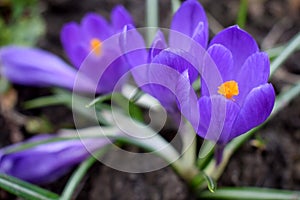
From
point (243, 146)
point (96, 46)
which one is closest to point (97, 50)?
point (96, 46)

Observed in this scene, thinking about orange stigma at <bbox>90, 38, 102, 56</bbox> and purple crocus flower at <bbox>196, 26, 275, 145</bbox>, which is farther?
orange stigma at <bbox>90, 38, 102, 56</bbox>

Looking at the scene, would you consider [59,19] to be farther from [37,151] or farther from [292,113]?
[292,113]

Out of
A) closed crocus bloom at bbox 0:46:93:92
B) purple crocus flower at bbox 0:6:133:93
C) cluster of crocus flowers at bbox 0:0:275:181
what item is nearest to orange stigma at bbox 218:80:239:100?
cluster of crocus flowers at bbox 0:0:275:181

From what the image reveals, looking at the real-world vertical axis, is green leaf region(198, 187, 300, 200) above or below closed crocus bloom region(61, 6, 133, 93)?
below

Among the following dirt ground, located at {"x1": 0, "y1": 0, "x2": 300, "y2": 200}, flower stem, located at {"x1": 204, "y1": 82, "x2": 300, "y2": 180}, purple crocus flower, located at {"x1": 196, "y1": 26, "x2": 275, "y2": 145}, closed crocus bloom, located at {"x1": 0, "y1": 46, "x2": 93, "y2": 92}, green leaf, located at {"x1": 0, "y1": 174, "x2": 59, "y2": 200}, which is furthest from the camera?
closed crocus bloom, located at {"x1": 0, "y1": 46, "x2": 93, "y2": 92}

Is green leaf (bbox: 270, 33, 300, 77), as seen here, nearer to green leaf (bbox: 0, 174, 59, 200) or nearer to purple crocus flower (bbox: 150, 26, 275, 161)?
purple crocus flower (bbox: 150, 26, 275, 161)

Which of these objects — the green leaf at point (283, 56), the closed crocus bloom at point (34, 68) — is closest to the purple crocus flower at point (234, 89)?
the green leaf at point (283, 56)

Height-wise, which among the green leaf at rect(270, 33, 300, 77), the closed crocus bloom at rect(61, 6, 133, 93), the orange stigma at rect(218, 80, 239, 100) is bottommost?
the closed crocus bloom at rect(61, 6, 133, 93)
